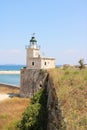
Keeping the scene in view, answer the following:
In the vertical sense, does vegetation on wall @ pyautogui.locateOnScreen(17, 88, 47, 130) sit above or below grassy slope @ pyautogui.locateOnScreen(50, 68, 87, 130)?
below

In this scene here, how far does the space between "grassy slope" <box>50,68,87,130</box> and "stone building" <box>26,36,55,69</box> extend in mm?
27411

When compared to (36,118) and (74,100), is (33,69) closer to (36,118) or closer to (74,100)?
(36,118)

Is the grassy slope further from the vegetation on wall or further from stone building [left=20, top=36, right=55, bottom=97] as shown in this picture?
stone building [left=20, top=36, right=55, bottom=97]

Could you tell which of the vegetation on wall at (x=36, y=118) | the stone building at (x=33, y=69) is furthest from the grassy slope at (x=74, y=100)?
the stone building at (x=33, y=69)

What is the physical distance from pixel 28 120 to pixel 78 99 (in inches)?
262

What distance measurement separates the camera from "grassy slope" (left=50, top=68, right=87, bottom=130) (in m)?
6.74

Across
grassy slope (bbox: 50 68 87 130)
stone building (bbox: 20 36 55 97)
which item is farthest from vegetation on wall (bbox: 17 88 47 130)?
stone building (bbox: 20 36 55 97)

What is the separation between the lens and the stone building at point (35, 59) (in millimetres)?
39509

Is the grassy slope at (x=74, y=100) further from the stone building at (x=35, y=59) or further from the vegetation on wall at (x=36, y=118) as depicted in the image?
the stone building at (x=35, y=59)

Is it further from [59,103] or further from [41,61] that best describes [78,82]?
[41,61]

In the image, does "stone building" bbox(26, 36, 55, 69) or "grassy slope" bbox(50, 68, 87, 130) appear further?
"stone building" bbox(26, 36, 55, 69)

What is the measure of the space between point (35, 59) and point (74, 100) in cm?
3158

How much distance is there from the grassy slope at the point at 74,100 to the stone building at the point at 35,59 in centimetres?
2741

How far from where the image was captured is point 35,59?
4003 cm
